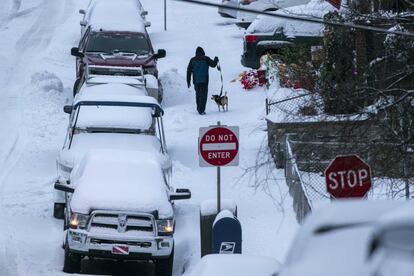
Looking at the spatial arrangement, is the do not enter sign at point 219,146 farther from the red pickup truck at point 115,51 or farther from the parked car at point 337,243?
the parked car at point 337,243

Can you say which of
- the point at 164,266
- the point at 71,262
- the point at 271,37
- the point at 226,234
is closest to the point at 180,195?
the point at 164,266

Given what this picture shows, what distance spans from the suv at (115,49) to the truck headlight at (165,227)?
31.2ft

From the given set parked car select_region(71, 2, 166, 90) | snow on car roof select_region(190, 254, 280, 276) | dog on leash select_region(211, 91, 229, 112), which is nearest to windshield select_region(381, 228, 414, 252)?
snow on car roof select_region(190, 254, 280, 276)

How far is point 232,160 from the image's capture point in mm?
14234

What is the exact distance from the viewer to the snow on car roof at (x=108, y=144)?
15.6 meters

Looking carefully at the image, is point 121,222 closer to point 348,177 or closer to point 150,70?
point 348,177

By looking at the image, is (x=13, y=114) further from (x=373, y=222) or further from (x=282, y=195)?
(x=373, y=222)

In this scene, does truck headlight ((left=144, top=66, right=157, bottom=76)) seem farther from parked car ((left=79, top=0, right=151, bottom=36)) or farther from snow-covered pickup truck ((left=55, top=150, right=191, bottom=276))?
snow-covered pickup truck ((left=55, top=150, right=191, bottom=276))

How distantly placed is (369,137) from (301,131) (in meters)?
1.92

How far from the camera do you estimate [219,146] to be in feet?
46.8

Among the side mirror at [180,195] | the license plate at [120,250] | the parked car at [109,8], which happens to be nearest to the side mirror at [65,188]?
the license plate at [120,250]

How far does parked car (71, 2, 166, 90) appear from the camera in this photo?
23.1 meters

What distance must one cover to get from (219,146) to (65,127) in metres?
9.22

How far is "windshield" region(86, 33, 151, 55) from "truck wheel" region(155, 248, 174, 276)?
11163 millimetres
